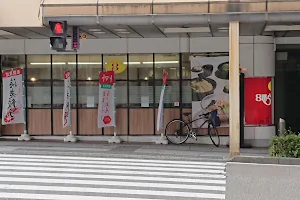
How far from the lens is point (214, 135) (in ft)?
58.6

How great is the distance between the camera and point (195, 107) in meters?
18.0

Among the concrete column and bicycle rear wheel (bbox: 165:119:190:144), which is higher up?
the concrete column

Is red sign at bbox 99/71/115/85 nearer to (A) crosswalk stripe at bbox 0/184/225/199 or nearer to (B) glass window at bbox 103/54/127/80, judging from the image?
(B) glass window at bbox 103/54/127/80

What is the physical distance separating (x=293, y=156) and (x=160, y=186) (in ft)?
14.6

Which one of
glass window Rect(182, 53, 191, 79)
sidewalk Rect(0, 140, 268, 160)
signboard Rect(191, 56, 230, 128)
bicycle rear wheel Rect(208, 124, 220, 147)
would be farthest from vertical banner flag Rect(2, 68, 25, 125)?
bicycle rear wheel Rect(208, 124, 220, 147)

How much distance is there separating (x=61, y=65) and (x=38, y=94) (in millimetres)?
1474

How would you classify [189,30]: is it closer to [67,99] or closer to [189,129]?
[189,129]

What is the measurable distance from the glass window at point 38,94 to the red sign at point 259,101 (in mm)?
7781

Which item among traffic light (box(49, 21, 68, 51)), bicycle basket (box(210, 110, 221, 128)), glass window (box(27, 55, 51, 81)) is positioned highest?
traffic light (box(49, 21, 68, 51))

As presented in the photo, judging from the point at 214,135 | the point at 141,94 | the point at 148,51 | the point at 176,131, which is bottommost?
the point at 214,135

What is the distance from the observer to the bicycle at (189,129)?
1745 centimetres

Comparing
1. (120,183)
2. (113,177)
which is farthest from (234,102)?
(120,183)

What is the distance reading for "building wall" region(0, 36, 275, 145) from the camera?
58.1 feet

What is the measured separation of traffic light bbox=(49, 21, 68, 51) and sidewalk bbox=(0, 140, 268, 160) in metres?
3.47
